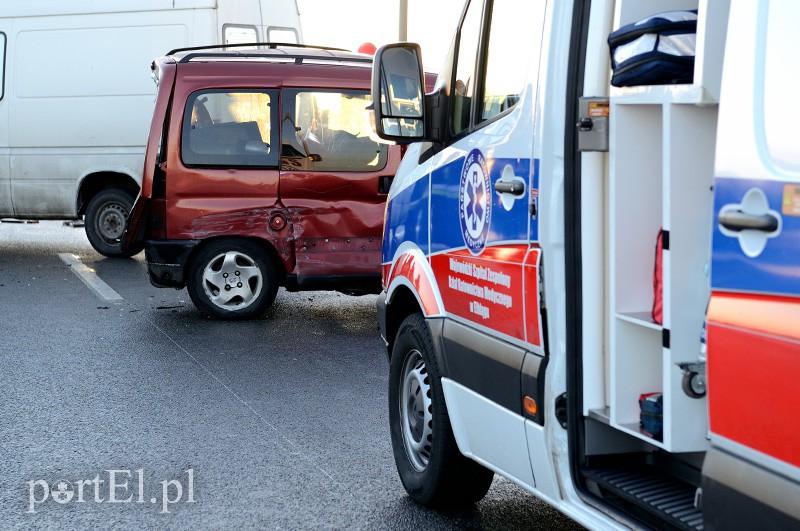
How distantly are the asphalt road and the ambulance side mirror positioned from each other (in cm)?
154

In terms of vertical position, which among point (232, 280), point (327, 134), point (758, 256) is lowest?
point (232, 280)

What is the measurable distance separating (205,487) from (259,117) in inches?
200

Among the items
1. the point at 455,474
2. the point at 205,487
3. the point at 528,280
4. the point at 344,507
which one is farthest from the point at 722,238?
the point at 205,487

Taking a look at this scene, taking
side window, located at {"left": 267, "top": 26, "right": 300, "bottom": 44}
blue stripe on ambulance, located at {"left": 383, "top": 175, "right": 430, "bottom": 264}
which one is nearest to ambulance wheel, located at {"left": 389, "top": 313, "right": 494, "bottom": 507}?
blue stripe on ambulance, located at {"left": 383, "top": 175, "right": 430, "bottom": 264}

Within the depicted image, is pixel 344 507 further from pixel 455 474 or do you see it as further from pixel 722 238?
pixel 722 238

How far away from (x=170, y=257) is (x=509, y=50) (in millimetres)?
6060

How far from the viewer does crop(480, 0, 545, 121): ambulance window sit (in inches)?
155

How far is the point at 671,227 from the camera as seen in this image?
319cm

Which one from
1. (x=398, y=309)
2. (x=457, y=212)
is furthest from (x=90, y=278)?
(x=457, y=212)

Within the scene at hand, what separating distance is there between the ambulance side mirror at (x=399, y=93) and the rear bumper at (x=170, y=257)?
17.1 feet

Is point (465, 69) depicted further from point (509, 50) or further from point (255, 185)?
point (255, 185)

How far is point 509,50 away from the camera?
4.20m

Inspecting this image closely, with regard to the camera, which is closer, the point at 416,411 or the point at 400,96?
the point at 400,96

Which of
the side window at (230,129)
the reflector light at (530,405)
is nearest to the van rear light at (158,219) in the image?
the side window at (230,129)
